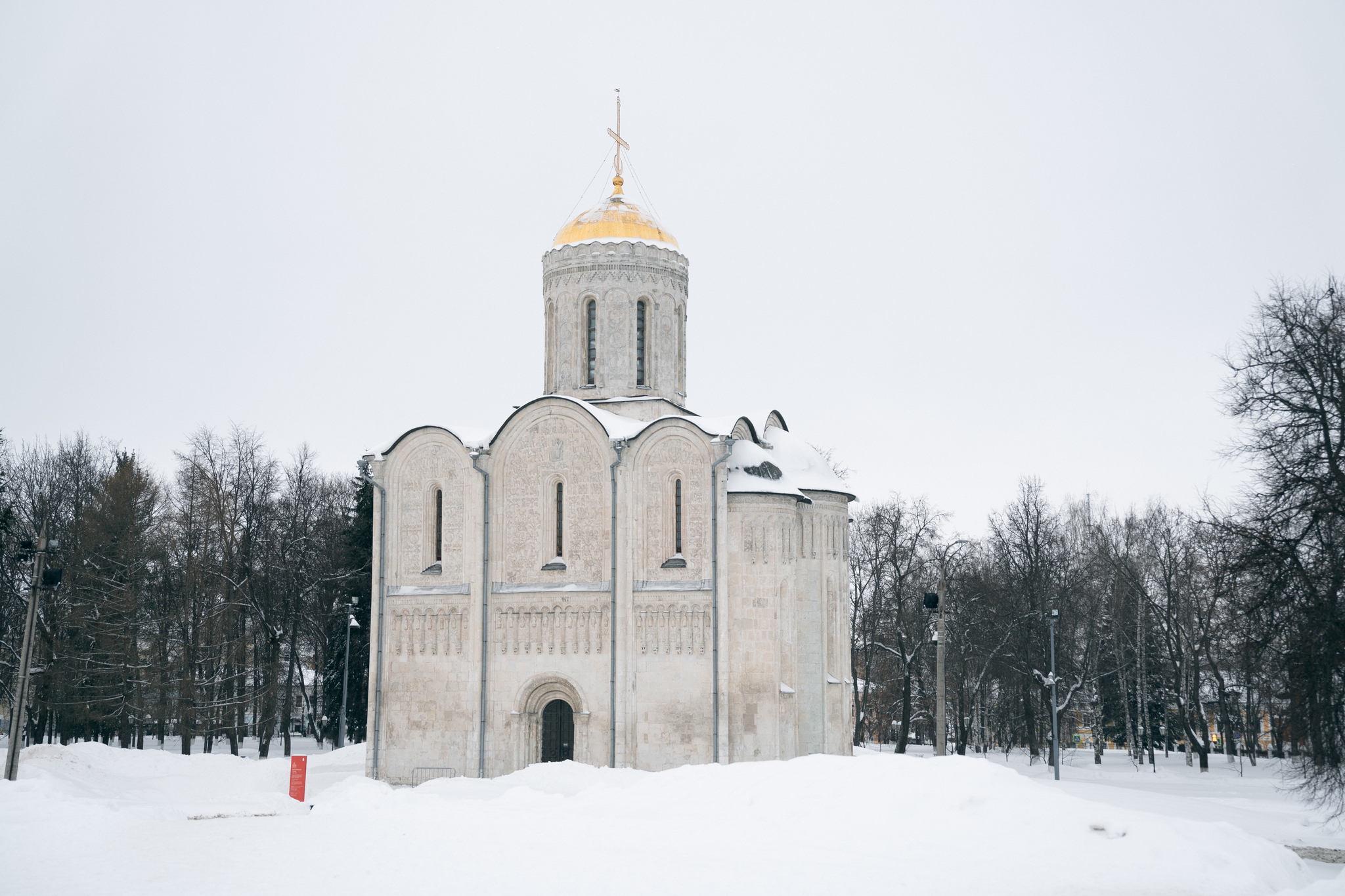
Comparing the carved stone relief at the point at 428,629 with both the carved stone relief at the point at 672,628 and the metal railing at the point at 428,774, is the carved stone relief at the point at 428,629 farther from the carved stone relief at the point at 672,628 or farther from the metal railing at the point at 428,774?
the carved stone relief at the point at 672,628

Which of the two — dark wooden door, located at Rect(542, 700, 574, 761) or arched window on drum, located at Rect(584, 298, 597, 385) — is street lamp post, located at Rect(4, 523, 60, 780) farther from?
arched window on drum, located at Rect(584, 298, 597, 385)

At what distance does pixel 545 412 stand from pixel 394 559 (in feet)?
15.3

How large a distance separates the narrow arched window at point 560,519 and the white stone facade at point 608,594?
0.07 metres

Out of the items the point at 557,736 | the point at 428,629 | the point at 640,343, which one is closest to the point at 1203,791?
the point at 557,736

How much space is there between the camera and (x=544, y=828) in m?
13.7

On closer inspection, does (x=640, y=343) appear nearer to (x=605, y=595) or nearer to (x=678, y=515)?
(x=678, y=515)

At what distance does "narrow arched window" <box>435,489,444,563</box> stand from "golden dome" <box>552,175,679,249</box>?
6.72 metres

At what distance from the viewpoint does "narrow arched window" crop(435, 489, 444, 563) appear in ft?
85.1

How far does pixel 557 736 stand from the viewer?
24.8 m

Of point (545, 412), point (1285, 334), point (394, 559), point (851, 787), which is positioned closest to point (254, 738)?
point (394, 559)

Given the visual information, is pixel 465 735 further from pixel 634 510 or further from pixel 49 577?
pixel 49 577

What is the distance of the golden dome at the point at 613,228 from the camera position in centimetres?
2802

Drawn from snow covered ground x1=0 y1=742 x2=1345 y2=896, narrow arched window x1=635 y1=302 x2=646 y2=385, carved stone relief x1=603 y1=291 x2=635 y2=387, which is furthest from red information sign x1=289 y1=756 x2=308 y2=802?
narrow arched window x1=635 y1=302 x2=646 y2=385

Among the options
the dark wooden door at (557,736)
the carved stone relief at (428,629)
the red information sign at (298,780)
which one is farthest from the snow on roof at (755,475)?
the red information sign at (298,780)
